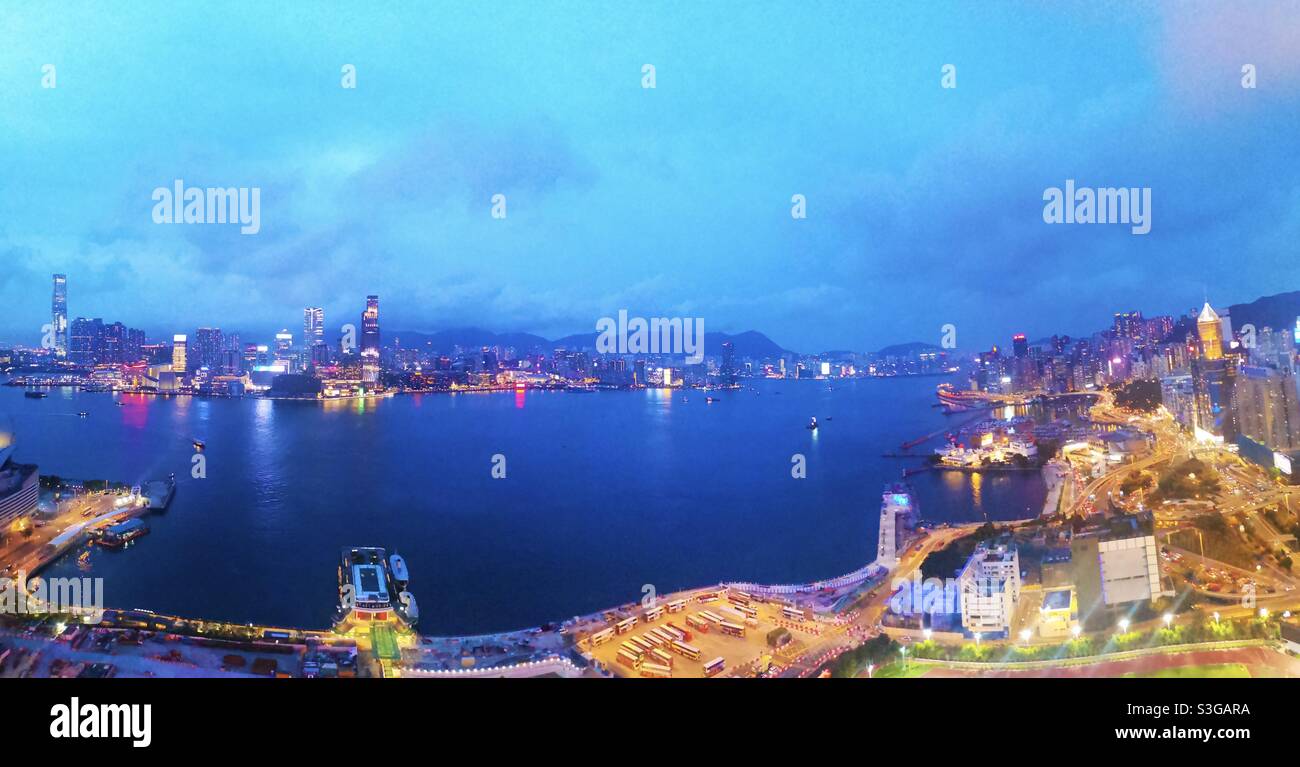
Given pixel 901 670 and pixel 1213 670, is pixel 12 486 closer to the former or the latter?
pixel 901 670

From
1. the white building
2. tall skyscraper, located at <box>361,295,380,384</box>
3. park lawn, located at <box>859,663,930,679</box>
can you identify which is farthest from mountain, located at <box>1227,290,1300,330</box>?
tall skyscraper, located at <box>361,295,380,384</box>

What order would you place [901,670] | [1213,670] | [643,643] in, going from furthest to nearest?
[643,643] < [901,670] < [1213,670]

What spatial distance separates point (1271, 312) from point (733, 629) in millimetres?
4383

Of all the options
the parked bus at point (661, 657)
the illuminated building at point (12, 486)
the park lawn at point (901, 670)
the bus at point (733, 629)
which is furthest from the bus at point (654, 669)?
the illuminated building at point (12, 486)

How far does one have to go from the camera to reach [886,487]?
28.9ft

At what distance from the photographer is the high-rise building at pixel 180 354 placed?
66.2 ft

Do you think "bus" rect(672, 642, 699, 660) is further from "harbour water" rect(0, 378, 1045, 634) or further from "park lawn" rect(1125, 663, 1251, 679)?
"park lawn" rect(1125, 663, 1251, 679)

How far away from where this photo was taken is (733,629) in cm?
388

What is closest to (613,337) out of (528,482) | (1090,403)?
(528,482)

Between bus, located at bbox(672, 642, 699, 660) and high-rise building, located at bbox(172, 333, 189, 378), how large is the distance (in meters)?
22.2
